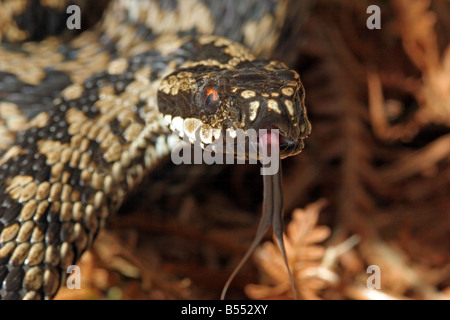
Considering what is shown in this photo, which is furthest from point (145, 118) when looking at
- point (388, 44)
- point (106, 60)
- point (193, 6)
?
point (388, 44)

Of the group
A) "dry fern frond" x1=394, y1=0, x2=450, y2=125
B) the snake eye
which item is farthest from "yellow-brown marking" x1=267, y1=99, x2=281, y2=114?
"dry fern frond" x1=394, y1=0, x2=450, y2=125

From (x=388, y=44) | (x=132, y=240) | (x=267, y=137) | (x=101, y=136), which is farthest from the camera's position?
(x=388, y=44)

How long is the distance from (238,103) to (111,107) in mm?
858

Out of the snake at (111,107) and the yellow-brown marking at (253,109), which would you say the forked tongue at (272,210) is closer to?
the snake at (111,107)

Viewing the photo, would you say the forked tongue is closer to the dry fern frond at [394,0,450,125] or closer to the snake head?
the snake head

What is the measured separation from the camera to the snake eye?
257cm

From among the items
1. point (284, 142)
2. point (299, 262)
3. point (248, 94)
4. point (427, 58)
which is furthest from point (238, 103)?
point (427, 58)

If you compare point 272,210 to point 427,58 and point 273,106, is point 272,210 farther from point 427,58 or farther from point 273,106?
point 427,58

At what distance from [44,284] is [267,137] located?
117cm

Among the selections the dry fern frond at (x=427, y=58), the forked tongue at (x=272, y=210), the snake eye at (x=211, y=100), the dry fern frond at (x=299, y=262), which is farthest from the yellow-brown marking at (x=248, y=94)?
the dry fern frond at (x=427, y=58)

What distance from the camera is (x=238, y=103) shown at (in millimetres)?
2484

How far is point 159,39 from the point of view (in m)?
3.51

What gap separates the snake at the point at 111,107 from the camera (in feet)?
8.50

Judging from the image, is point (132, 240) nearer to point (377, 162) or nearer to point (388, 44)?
point (377, 162)
